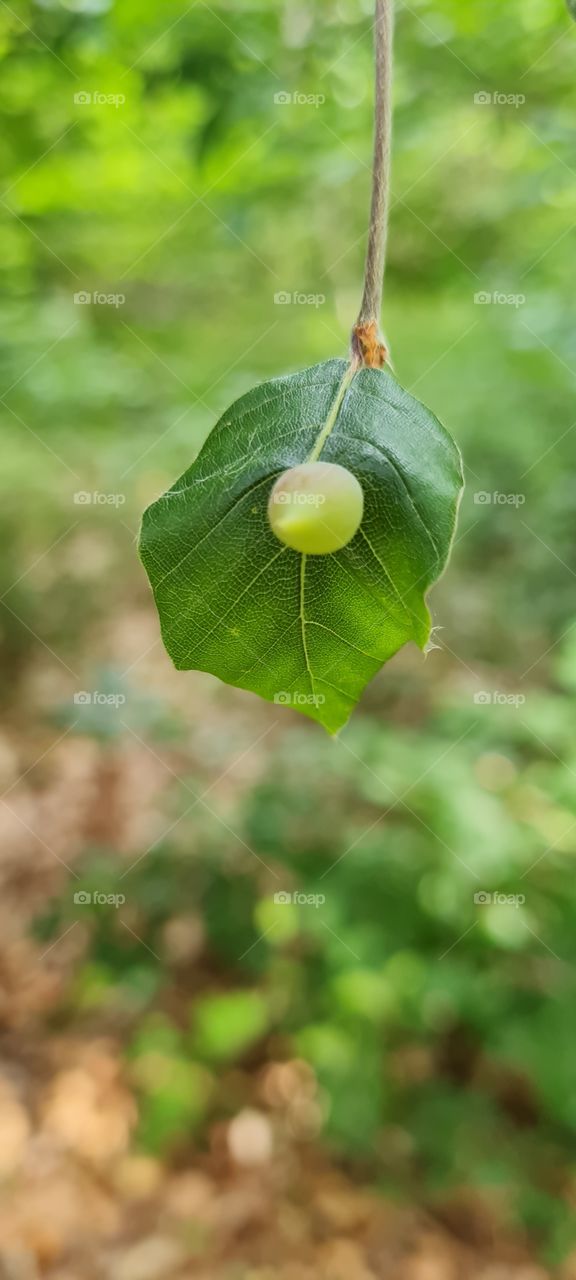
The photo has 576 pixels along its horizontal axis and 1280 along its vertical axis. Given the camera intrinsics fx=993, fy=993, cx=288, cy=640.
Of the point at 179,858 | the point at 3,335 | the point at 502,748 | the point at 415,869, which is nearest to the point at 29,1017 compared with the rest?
the point at 179,858

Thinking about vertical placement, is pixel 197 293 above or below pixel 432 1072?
above

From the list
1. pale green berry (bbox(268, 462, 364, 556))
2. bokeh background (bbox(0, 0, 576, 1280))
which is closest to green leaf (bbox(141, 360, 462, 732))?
pale green berry (bbox(268, 462, 364, 556))

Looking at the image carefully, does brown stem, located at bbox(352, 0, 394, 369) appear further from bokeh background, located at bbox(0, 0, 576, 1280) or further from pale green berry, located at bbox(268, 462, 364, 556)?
bokeh background, located at bbox(0, 0, 576, 1280)

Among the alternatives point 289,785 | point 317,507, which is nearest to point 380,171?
point 317,507

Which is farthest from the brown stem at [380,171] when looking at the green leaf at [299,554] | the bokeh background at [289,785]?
the bokeh background at [289,785]

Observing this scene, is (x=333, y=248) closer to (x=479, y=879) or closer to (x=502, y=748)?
(x=502, y=748)

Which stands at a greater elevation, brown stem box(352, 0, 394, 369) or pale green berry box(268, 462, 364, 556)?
brown stem box(352, 0, 394, 369)
